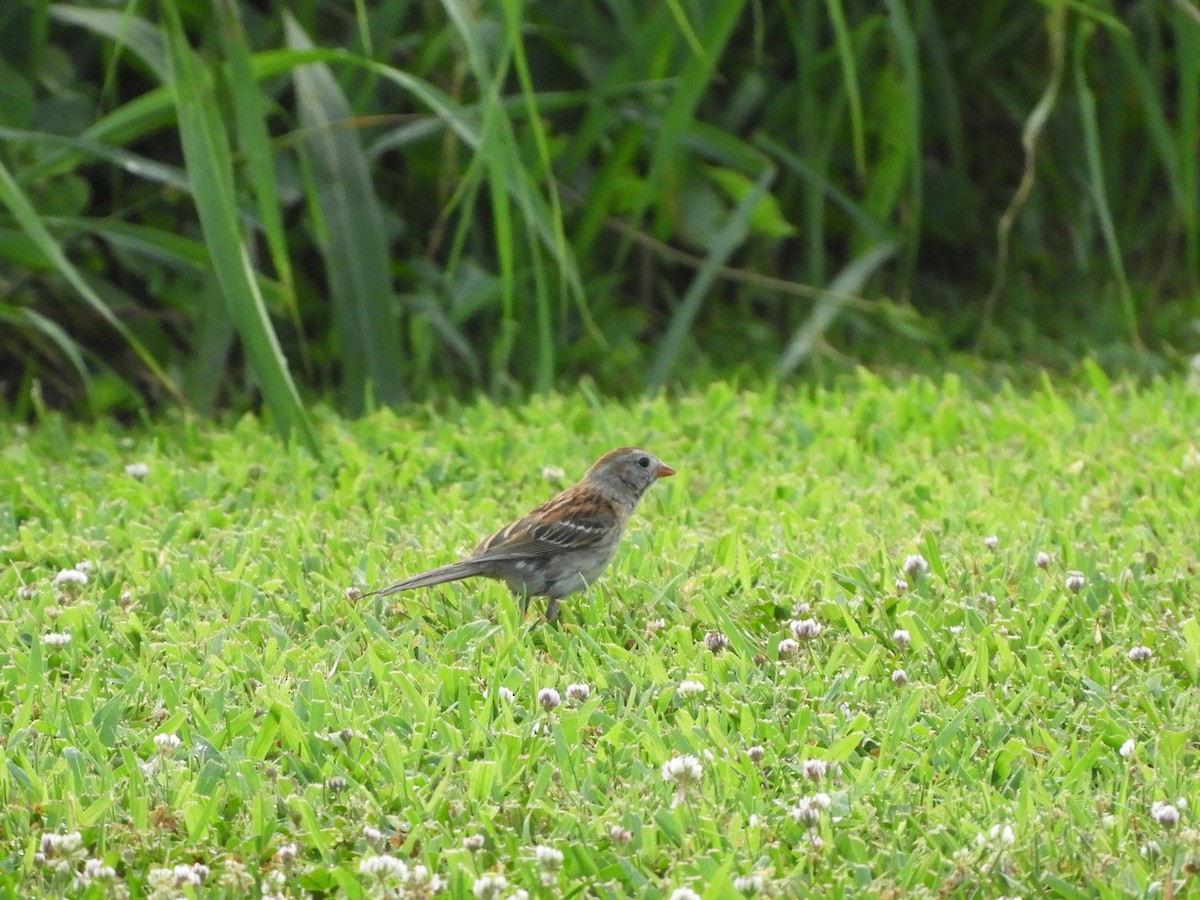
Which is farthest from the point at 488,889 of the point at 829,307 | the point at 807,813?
the point at 829,307

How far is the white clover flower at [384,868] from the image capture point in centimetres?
341

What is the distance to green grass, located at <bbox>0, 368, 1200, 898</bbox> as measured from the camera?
3.59 meters

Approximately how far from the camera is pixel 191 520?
5.76m

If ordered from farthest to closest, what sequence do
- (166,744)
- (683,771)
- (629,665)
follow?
(629,665) < (166,744) < (683,771)

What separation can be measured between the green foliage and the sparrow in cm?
104

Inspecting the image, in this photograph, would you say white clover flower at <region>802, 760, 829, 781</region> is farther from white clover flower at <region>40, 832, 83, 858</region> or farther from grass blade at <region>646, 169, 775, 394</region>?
grass blade at <region>646, 169, 775, 394</region>

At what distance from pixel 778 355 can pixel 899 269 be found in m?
0.94

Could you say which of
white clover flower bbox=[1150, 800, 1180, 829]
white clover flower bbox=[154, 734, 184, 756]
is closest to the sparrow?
white clover flower bbox=[154, 734, 184, 756]

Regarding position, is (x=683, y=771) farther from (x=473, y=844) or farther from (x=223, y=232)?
(x=223, y=232)

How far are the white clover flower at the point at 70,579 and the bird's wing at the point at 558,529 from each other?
3.64 feet

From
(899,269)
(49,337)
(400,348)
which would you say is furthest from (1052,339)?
(49,337)

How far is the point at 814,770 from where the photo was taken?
3795mm

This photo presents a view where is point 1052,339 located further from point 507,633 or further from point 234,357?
point 507,633

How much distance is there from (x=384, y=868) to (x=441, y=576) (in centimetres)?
142
